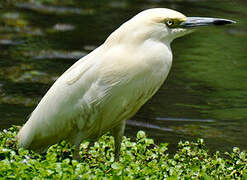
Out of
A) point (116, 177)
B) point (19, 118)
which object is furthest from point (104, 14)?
point (116, 177)

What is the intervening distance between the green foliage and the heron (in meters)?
0.20

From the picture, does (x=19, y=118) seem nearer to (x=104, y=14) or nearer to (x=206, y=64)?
(x=206, y=64)

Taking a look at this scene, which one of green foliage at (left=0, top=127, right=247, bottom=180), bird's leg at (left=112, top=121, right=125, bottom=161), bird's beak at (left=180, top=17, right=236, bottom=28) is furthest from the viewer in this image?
bird's leg at (left=112, top=121, right=125, bottom=161)

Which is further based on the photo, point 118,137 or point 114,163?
point 118,137

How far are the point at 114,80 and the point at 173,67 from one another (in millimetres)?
5171

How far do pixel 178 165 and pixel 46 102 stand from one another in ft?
3.60

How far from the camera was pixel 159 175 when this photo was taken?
4.53 metres

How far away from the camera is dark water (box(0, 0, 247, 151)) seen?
24.8ft

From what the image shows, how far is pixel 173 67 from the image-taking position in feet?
32.1

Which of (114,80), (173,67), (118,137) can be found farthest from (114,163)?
(173,67)

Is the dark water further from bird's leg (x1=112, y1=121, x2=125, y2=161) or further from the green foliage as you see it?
bird's leg (x1=112, y1=121, x2=125, y2=161)

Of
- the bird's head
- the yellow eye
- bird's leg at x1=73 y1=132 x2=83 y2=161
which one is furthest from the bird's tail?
the yellow eye

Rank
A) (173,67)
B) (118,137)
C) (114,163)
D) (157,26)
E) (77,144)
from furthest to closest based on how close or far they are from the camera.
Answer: (173,67) → (118,137) → (77,144) → (157,26) → (114,163)

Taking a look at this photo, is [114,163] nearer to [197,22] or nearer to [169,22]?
[169,22]
